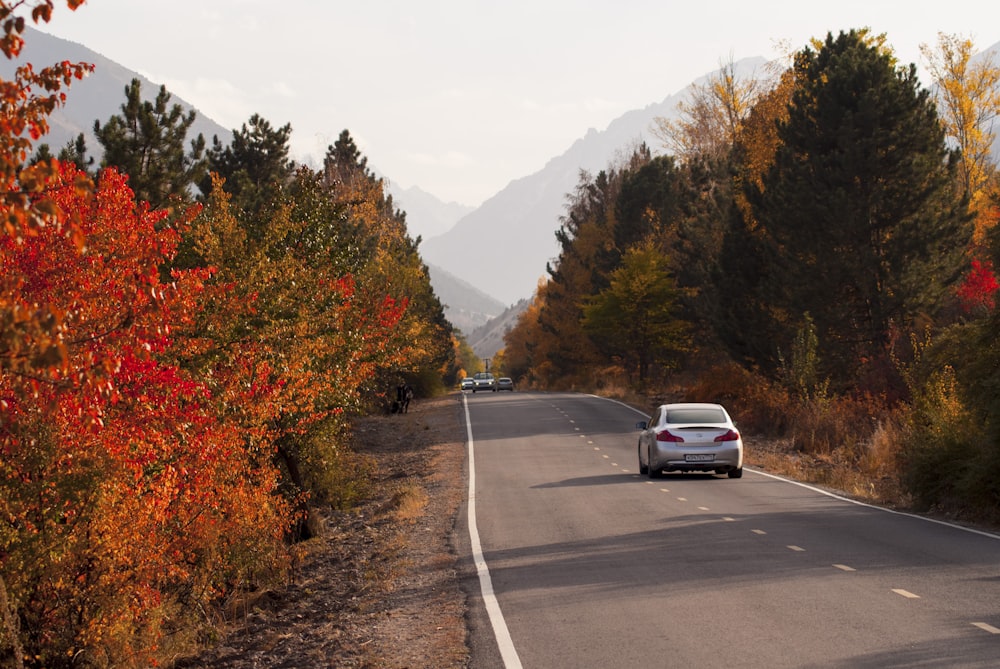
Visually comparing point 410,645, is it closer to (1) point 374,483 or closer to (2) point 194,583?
(2) point 194,583

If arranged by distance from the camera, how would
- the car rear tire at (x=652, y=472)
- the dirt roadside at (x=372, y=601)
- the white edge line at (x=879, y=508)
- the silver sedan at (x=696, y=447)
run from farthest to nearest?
1. the car rear tire at (x=652, y=472)
2. the silver sedan at (x=696, y=447)
3. the white edge line at (x=879, y=508)
4. the dirt roadside at (x=372, y=601)

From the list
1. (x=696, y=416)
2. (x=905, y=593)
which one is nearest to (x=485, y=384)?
(x=696, y=416)

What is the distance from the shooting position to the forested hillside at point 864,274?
18297mm

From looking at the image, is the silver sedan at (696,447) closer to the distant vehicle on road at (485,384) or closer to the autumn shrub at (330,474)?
the autumn shrub at (330,474)

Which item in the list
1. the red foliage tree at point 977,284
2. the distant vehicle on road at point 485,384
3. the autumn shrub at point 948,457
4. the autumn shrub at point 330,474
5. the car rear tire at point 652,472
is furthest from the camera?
the distant vehicle on road at point 485,384

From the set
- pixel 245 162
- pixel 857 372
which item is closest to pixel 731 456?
pixel 857 372

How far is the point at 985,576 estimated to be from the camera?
425 inches

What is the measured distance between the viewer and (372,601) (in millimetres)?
12219

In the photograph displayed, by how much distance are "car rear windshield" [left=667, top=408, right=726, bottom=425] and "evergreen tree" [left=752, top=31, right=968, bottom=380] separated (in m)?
12.6

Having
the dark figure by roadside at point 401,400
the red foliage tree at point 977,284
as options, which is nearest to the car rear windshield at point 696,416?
the red foliage tree at point 977,284

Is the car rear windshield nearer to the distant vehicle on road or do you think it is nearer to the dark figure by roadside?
the dark figure by roadside

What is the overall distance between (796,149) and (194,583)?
28.2 meters

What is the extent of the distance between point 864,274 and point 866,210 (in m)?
2.08

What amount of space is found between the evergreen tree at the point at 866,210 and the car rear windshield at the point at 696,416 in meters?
12.6
